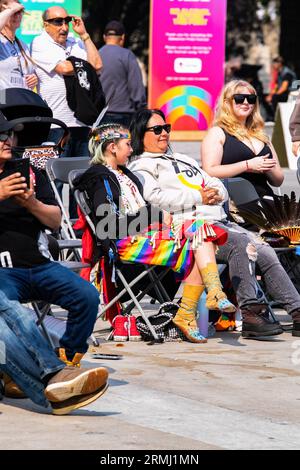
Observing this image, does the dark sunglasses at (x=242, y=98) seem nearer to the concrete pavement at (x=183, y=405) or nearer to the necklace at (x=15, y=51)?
the necklace at (x=15, y=51)

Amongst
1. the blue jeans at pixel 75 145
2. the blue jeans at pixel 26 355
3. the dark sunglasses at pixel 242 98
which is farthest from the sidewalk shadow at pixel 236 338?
the blue jeans at pixel 75 145

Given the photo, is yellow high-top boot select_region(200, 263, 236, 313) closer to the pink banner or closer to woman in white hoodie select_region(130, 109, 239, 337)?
woman in white hoodie select_region(130, 109, 239, 337)

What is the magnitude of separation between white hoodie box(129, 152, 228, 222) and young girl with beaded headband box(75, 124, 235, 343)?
0.33 feet

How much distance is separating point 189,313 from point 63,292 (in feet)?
6.45

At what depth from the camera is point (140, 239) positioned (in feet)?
25.8

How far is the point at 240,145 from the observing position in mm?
8977

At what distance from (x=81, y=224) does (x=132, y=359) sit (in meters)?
1.10

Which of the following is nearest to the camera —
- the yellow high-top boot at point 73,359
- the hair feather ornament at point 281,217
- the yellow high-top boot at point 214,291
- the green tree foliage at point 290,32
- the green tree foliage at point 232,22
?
the yellow high-top boot at point 73,359

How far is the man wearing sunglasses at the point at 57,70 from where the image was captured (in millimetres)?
10297

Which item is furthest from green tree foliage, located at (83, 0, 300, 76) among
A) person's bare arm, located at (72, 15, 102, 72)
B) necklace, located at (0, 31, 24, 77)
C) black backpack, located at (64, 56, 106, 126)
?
necklace, located at (0, 31, 24, 77)

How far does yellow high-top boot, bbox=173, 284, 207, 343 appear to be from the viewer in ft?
25.9

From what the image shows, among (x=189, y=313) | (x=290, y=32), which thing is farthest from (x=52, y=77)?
(x=290, y=32)

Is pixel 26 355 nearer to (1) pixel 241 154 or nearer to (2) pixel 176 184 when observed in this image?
(2) pixel 176 184
